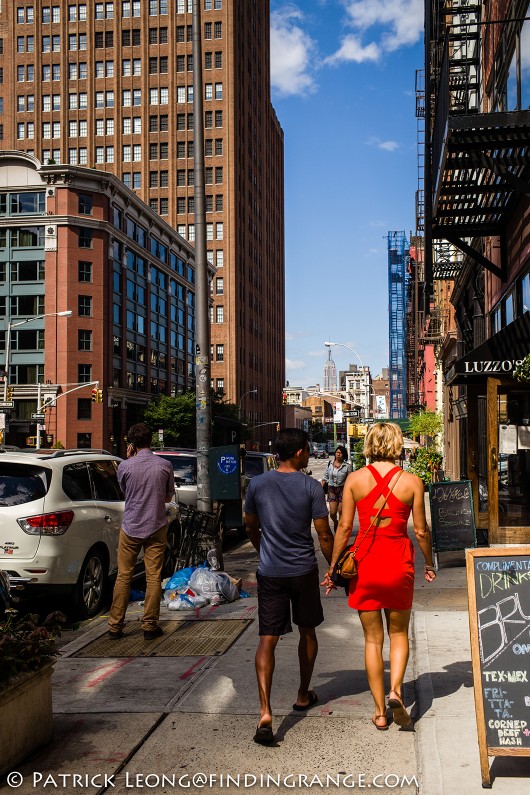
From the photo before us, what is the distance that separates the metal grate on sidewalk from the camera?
6.92m

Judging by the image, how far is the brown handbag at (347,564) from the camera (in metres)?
4.93

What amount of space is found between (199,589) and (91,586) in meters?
1.23

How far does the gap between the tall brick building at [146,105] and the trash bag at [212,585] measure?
82023 millimetres

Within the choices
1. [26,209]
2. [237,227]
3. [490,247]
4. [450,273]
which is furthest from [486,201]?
[237,227]

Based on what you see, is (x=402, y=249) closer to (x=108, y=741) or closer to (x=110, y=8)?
(x=110, y=8)

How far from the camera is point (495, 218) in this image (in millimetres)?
15234

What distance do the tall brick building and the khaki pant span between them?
83694mm

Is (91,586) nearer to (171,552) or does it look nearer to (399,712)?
(171,552)

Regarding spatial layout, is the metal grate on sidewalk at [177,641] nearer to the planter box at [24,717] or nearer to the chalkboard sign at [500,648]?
the planter box at [24,717]

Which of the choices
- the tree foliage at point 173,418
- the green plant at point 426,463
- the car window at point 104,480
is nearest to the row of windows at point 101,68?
the tree foliage at point 173,418

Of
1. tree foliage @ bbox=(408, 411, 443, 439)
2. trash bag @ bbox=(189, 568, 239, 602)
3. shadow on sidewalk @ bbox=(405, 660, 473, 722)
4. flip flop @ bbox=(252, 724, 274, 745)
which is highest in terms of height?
tree foliage @ bbox=(408, 411, 443, 439)

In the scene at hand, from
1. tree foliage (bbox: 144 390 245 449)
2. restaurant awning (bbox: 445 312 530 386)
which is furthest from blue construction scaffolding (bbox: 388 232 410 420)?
restaurant awning (bbox: 445 312 530 386)

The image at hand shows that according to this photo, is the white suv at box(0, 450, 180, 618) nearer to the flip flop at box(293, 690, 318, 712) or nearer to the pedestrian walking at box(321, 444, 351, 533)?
the flip flop at box(293, 690, 318, 712)

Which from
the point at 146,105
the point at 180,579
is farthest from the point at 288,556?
the point at 146,105
